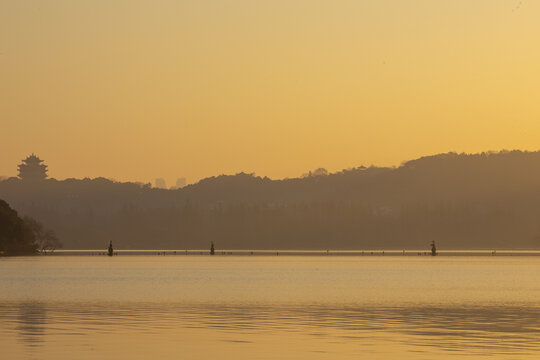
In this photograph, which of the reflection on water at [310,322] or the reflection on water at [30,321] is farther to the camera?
the reflection on water at [310,322]

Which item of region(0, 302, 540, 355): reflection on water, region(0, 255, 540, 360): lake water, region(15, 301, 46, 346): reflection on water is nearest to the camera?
region(0, 255, 540, 360): lake water

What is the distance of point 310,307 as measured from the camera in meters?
71.3

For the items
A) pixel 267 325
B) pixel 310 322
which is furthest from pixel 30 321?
pixel 310 322

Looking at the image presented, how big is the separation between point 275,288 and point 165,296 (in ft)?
60.8

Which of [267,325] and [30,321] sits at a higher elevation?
[30,321]

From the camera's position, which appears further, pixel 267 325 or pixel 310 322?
pixel 310 322

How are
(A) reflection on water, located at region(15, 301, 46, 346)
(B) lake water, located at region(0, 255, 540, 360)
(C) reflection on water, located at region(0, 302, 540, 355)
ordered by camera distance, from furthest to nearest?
(C) reflection on water, located at region(0, 302, 540, 355) < (A) reflection on water, located at region(15, 301, 46, 346) < (B) lake water, located at region(0, 255, 540, 360)

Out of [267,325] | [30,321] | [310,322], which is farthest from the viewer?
[310,322]

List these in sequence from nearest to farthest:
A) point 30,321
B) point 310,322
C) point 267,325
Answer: point 267,325, point 30,321, point 310,322

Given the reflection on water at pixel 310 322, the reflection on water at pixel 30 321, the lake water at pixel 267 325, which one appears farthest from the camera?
the reflection on water at pixel 310 322

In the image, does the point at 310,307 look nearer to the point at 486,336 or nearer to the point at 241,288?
the point at 486,336

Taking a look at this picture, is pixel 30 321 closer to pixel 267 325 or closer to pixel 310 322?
pixel 267 325

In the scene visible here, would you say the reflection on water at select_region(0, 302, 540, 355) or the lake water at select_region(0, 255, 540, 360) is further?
the reflection on water at select_region(0, 302, 540, 355)

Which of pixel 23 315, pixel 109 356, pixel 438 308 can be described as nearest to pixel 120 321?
pixel 23 315
